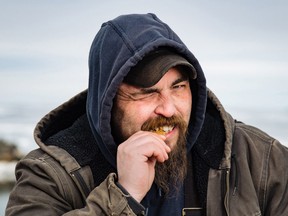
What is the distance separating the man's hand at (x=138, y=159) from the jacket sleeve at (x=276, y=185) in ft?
2.25

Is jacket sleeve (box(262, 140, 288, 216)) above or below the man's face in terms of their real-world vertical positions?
below

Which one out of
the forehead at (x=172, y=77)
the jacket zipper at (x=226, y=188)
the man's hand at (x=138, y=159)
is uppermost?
the forehead at (x=172, y=77)

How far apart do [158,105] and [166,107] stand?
0.05 meters

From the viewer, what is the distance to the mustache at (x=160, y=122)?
3.51m

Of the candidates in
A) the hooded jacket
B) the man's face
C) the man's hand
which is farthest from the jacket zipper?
the man's hand

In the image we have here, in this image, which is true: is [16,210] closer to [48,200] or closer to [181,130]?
[48,200]

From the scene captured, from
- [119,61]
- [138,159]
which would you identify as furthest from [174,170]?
[119,61]

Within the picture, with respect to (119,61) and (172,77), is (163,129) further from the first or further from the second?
(119,61)

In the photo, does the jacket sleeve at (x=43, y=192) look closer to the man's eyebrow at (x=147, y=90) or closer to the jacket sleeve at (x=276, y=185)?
the man's eyebrow at (x=147, y=90)

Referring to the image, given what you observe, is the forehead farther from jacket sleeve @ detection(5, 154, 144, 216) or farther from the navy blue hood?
jacket sleeve @ detection(5, 154, 144, 216)

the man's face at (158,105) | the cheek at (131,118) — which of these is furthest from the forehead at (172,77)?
the cheek at (131,118)

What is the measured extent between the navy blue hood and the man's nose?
0.25m

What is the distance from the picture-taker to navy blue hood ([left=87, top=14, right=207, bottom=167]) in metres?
3.46

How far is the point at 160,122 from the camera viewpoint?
3.51 m
